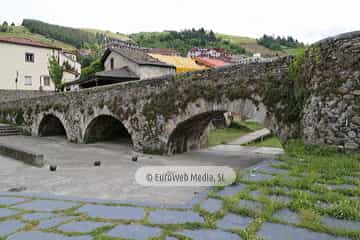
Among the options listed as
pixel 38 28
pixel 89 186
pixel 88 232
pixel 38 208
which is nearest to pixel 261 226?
pixel 88 232

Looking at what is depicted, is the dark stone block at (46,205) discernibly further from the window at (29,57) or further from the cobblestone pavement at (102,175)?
the window at (29,57)

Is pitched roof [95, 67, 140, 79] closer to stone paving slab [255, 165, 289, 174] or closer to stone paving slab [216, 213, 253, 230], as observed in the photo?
stone paving slab [255, 165, 289, 174]

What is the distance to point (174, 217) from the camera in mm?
2805

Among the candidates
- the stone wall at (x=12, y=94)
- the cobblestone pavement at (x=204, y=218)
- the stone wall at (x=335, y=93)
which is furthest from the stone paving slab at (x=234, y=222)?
the stone wall at (x=12, y=94)

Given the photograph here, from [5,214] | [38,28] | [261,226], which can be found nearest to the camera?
[261,226]

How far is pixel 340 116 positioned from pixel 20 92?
28.4m

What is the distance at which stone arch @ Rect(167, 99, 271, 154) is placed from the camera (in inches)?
304

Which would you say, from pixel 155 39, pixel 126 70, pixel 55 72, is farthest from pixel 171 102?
pixel 155 39

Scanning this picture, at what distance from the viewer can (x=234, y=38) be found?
112 metres

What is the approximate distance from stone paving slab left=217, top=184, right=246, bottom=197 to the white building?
30.8 m

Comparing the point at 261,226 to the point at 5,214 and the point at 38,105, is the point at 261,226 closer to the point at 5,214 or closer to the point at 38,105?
the point at 5,214

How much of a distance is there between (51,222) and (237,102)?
6205 millimetres

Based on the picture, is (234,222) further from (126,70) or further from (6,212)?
(126,70)

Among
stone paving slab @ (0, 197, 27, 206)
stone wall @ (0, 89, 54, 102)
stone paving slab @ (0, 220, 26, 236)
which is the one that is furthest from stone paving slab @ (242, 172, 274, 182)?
stone wall @ (0, 89, 54, 102)
